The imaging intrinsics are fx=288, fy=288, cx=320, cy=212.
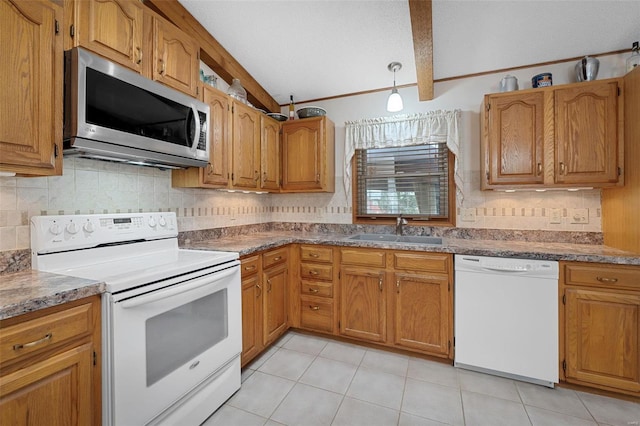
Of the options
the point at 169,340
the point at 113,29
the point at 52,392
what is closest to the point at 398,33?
the point at 113,29

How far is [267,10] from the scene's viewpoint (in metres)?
2.11

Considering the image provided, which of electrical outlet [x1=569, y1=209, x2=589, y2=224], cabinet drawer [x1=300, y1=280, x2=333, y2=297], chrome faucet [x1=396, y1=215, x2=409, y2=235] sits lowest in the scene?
cabinet drawer [x1=300, y1=280, x2=333, y2=297]

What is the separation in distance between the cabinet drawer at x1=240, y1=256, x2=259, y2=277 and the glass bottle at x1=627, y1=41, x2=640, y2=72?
3.01 meters

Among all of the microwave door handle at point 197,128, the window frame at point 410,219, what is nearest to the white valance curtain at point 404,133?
the window frame at point 410,219

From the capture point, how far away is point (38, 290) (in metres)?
1.08

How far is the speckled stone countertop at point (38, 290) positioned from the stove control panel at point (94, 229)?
0.63ft

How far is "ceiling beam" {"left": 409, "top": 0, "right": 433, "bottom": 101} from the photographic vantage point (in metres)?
1.77

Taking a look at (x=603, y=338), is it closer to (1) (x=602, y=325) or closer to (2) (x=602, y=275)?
(1) (x=602, y=325)

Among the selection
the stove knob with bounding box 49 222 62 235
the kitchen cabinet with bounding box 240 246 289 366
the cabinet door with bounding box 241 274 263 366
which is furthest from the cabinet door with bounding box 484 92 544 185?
the stove knob with bounding box 49 222 62 235

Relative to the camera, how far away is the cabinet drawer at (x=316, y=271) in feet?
8.31

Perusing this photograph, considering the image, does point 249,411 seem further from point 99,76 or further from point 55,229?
point 99,76

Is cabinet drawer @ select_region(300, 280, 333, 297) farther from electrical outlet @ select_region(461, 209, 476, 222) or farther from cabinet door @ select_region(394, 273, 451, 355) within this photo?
electrical outlet @ select_region(461, 209, 476, 222)

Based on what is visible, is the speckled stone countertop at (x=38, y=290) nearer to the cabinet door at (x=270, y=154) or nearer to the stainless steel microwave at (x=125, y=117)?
the stainless steel microwave at (x=125, y=117)

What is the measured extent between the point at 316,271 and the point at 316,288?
15 cm
